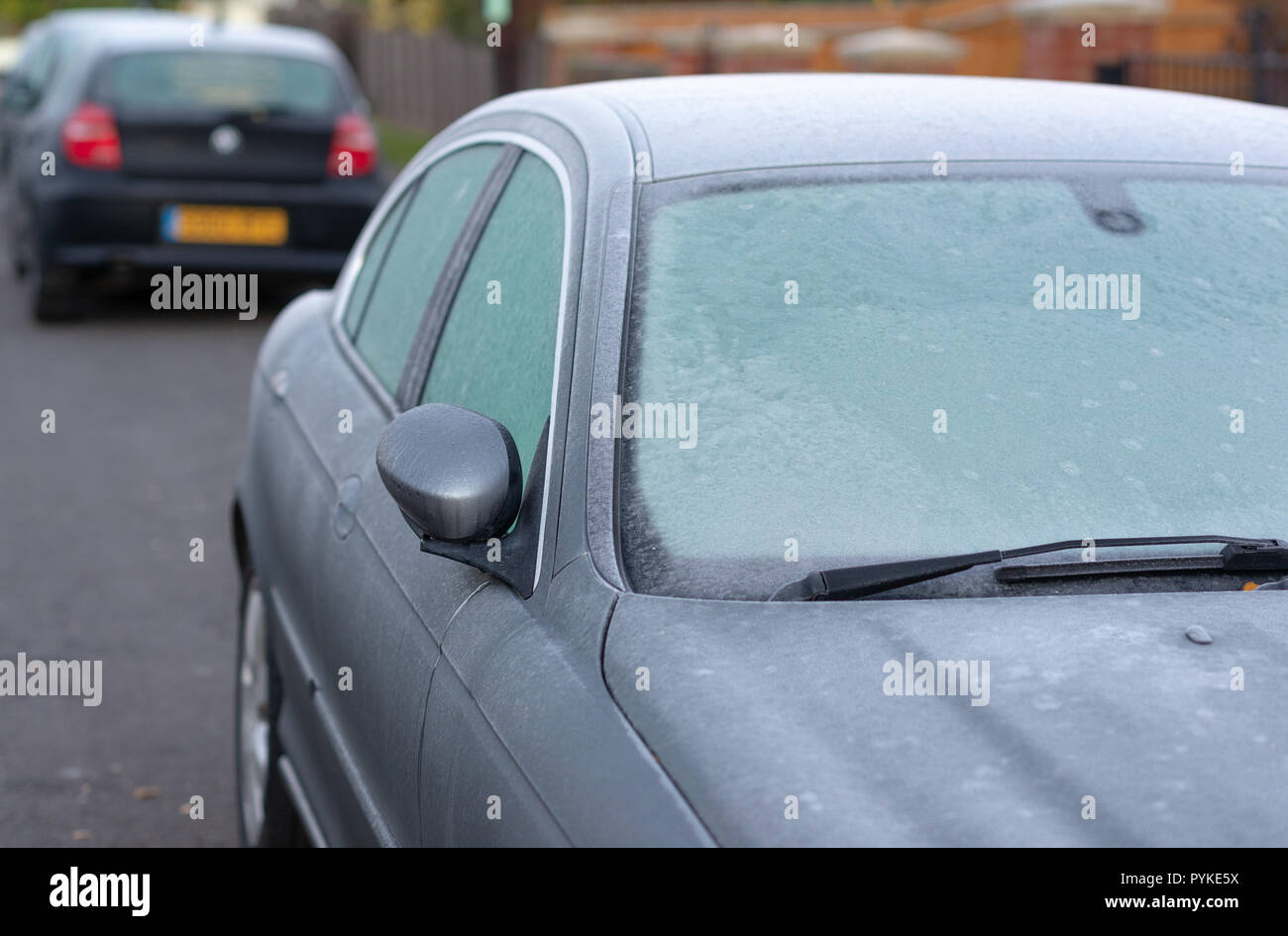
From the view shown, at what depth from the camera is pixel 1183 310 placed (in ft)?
8.90

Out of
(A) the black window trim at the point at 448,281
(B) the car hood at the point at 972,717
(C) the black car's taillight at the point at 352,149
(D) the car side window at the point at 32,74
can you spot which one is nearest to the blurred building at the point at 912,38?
(C) the black car's taillight at the point at 352,149

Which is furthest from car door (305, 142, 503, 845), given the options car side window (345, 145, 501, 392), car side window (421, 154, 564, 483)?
car side window (421, 154, 564, 483)

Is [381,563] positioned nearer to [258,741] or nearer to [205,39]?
[258,741]

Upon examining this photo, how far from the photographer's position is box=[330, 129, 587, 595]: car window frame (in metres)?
2.49

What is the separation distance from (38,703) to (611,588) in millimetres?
3342

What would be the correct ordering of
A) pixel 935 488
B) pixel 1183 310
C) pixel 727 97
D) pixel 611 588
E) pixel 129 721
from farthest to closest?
pixel 129 721 → pixel 727 97 → pixel 1183 310 → pixel 935 488 → pixel 611 588

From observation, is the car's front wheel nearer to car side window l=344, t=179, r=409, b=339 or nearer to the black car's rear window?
car side window l=344, t=179, r=409, b=339

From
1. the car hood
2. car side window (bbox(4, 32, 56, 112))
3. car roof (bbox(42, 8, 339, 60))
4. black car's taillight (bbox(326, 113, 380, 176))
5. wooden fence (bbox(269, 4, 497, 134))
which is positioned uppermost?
car roof (bbox(42, 8, 339, 60))

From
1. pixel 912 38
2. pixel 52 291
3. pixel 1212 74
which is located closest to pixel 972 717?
pixel 52 291

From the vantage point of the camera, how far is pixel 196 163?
10984 mm

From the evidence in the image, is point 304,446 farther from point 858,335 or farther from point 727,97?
point 858,335

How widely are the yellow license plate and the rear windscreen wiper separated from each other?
925 centimetres

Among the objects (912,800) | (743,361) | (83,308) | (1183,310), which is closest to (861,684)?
(912,800)

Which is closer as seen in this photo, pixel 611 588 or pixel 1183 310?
pixel 611 588
